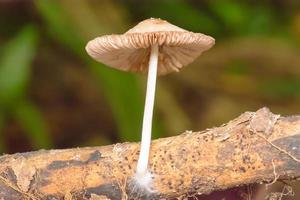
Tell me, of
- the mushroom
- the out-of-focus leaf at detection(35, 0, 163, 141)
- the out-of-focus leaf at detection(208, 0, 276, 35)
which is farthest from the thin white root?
the out-of-focus leaf at detection(208, 0, 276, 35)

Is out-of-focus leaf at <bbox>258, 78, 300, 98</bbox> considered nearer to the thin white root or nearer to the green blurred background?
the green blurred background

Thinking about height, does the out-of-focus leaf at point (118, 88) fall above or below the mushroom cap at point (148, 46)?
above

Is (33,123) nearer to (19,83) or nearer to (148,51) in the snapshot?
(19,83)

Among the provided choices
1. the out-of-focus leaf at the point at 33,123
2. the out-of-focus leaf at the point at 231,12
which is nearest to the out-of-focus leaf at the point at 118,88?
the out-of-focus leaf at the point at 33,123

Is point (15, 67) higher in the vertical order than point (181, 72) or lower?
lower

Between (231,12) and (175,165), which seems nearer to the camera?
(175,165)

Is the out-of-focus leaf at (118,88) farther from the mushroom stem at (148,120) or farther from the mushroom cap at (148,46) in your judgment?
the mushroom stem at (148,120)

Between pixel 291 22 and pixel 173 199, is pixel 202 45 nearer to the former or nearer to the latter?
pixel 173 199

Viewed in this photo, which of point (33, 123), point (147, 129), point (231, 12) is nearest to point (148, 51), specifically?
point (147, 129)
